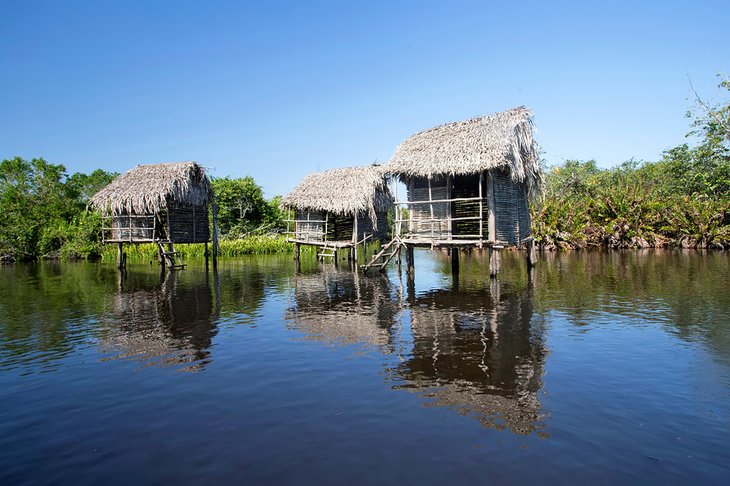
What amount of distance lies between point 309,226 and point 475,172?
12834mm

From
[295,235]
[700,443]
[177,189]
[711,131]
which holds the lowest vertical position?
[700,443]

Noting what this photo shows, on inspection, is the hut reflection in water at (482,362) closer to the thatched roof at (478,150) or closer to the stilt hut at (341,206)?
the thatched roof at (478,150)

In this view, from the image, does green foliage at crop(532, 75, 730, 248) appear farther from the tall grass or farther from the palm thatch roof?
the tall grass

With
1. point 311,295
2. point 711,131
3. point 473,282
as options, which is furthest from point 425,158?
point 711,131

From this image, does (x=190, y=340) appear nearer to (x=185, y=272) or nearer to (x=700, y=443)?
(x=700, y=443)

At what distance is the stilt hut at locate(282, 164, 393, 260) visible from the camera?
23.1 meters

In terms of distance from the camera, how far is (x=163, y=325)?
10.1 m

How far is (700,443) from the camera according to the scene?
439 centimetres

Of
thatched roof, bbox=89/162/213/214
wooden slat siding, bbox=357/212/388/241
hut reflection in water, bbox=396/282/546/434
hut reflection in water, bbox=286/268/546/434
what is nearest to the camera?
hut reflection in water, bbox=396/282/546/434

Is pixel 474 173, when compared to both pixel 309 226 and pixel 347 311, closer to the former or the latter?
pixel 347 311

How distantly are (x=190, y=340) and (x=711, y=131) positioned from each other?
→ 3197 centimetres

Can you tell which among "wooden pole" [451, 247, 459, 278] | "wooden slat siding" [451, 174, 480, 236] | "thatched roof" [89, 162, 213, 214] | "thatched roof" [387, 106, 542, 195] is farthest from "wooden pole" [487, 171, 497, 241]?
"thatched roof" [89, 162, 213, 214]

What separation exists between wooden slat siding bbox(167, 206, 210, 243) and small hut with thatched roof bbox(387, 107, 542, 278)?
1094 cm

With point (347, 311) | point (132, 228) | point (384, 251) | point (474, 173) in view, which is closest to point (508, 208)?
point (474, 173)
